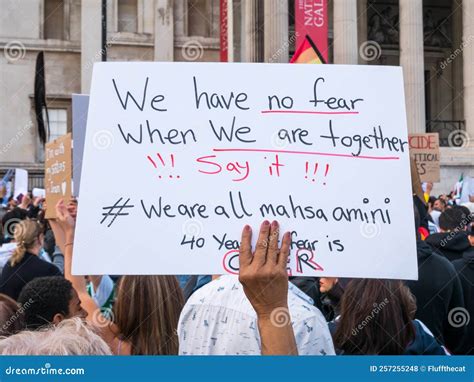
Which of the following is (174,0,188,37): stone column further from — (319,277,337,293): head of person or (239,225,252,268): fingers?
(239,225,252,268): fingers

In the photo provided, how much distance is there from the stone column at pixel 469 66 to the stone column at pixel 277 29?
6470 mm

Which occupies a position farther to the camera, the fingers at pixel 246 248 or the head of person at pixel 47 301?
the head of person at pixel 47 301

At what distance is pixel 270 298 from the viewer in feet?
7.87

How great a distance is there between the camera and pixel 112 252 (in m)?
2.68

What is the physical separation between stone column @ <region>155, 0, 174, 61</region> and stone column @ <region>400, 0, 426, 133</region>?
1086cm

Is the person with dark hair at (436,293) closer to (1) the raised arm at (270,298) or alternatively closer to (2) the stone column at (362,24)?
(1) the raised arm at (270,298)

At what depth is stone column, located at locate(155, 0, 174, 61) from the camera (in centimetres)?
3328

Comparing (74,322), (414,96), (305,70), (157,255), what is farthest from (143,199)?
(414,96)

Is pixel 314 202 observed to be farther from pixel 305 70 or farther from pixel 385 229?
pixel 305 70

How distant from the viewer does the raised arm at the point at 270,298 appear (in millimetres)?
2381

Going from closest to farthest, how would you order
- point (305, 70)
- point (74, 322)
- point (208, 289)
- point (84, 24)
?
point (74, 322) → point (305, 70) → point (208, 289) → point (84, 24)

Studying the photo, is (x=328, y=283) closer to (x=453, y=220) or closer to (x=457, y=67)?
(x=453, y=220)

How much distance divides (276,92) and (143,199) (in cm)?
65

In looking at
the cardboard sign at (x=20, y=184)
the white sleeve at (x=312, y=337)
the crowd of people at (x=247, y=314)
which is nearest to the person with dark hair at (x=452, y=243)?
the crowd of people at (x=247, y=314)
